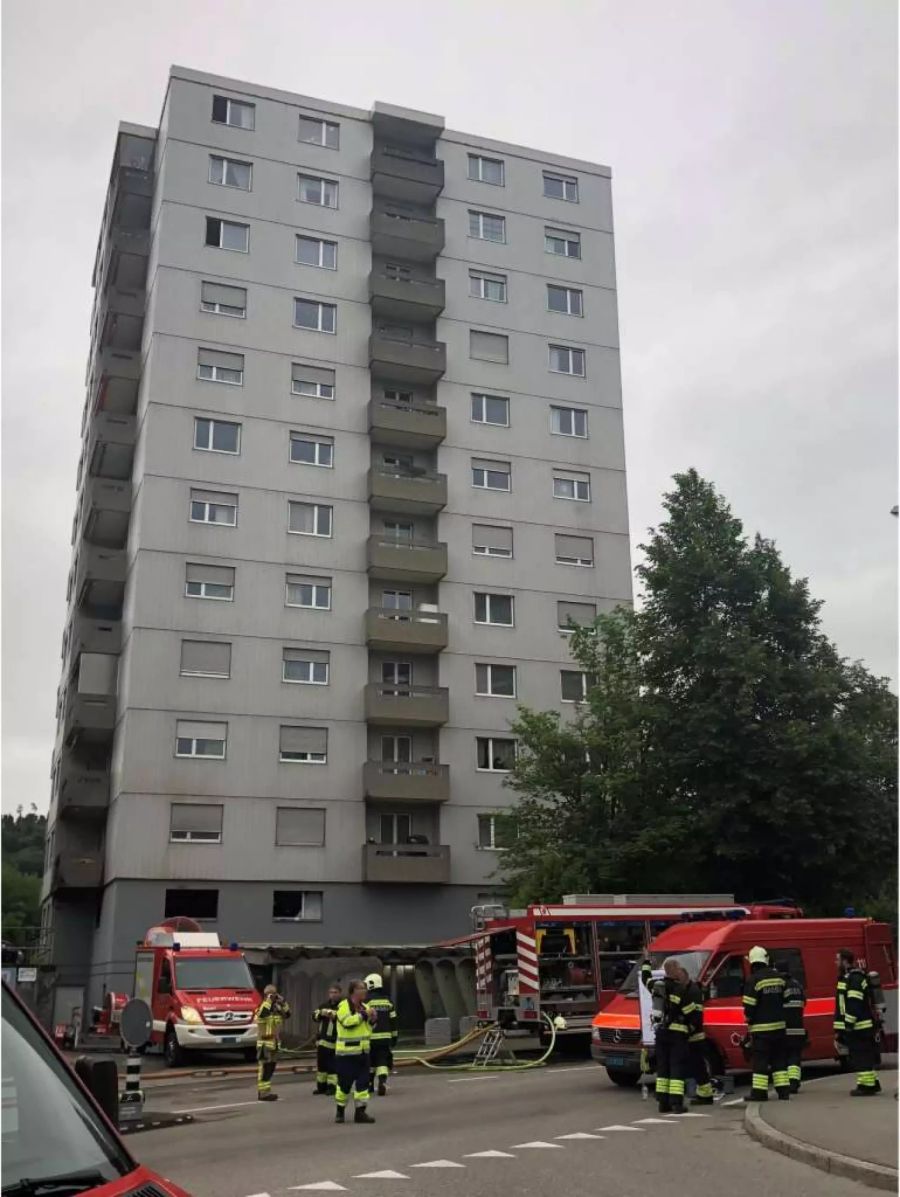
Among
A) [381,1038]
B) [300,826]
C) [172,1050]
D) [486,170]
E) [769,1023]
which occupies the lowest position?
[172,1050]

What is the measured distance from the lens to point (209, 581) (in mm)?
36406

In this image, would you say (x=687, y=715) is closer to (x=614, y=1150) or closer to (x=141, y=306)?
(x=614, y=1150)

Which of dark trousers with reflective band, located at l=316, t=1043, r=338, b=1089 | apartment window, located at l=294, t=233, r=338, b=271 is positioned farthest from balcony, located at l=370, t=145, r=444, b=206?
dark trousers with reflective band, located at l=316, t=1043, r=338, b=1089

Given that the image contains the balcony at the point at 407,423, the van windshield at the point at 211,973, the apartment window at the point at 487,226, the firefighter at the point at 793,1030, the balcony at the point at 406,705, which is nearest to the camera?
the firefighter at the point at 793,1030

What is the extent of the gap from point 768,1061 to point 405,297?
3280cm

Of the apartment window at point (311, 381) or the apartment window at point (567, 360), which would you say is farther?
the apartment window at point (567, 360)

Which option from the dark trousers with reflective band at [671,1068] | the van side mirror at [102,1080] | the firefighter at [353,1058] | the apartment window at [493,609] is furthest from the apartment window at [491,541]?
the van side mirror at [102,1080]

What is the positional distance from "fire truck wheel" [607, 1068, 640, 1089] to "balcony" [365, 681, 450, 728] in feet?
68.0

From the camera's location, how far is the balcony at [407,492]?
3900 centimetres

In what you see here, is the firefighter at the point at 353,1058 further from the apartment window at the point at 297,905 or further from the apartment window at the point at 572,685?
the apartment window at the point at 572,685

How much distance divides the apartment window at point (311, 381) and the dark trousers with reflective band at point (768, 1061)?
29897mm

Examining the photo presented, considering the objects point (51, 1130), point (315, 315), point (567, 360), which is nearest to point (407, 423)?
point (315, 315)

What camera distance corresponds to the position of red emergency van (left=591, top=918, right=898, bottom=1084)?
15.5 m

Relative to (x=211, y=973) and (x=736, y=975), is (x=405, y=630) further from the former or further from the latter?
(x=736, y=975)
